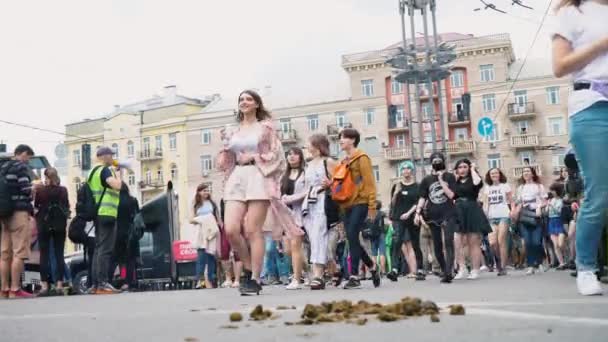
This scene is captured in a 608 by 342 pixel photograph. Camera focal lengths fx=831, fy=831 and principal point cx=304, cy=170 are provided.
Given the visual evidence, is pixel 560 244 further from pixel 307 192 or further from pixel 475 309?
pixel 475 309

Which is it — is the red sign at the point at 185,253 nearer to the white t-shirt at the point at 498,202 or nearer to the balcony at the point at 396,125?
the white t-shirt at the point at 498,202

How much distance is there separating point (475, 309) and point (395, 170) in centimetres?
6323

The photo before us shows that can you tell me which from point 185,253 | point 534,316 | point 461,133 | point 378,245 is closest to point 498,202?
point 378,245

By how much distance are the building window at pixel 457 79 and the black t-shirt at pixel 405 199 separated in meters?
56.7

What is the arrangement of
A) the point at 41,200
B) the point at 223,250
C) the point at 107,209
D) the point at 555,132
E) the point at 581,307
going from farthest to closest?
the point at 555,132 < the point at 223,250 < the point at 41,200 < the point at 107,209 < the point at 581,307

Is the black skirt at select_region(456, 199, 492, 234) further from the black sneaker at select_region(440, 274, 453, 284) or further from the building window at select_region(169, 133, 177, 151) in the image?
the building window at select_region(169, 133, 177, 151)

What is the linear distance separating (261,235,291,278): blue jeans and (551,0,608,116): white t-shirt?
9.56 m

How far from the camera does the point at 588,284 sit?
17.5 ft

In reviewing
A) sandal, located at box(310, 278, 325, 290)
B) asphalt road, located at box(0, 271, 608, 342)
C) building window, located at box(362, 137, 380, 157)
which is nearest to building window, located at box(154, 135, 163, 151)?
building window, located at box(362, 137, 380, 157)

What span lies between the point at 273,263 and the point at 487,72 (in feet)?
175

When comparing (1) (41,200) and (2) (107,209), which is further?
(1) (41,200)

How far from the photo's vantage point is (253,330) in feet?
12.8

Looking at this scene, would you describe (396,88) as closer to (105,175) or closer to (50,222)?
(50,222)

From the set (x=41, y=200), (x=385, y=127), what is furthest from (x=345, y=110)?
(x=41, y=200)
